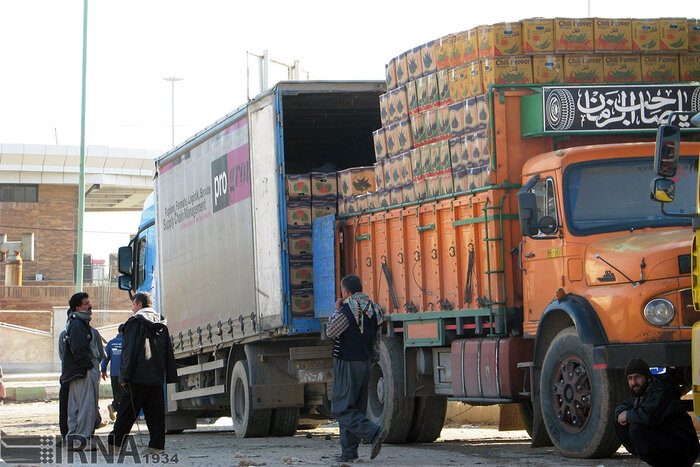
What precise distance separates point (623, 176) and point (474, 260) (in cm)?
179

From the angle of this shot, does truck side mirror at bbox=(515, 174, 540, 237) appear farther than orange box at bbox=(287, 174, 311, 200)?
No

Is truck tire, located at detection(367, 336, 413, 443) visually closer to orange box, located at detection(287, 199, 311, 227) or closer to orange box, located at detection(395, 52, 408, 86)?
orange box, located at detection(287, 199, 311, 227)

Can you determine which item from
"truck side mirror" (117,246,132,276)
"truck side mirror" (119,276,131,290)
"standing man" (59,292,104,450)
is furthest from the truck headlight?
"truck side mirror" (119,276,131,290)

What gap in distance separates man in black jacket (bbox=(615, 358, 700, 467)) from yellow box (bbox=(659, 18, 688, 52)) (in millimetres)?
4420

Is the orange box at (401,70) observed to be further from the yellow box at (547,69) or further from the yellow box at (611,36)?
the yellow box at (611,36)

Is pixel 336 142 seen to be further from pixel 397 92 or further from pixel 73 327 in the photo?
pixel 73 327

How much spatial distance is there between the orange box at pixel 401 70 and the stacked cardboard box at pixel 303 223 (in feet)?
6.24

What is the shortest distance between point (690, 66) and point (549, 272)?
293cm

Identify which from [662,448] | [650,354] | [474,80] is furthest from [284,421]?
[662,448]

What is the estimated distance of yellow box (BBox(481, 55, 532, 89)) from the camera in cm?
1180

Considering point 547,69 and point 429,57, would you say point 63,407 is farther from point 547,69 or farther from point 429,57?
point 547,69

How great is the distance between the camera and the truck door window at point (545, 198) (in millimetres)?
10898

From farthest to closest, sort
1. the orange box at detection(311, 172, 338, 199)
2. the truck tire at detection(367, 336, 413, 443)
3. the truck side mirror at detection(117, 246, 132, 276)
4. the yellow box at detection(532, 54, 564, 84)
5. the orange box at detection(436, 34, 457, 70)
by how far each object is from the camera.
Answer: the truck side mirror at detection(117, 246, 132, 276), the orange box at detection(311, 172, 338, 199), the truck tire at detection(367, 336, 413, 443), the orange box at detection(436, 34, 457, 70), the yellow box at detection(532, 54, 564, 84)

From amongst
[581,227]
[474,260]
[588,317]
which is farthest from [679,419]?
[474,260]
